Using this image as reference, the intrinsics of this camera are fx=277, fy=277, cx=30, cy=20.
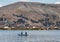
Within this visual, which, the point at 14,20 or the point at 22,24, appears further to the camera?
the point at 14,20

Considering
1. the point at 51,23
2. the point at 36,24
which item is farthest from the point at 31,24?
the point at 51,23

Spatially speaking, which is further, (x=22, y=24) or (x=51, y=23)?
(x=51, y=23)

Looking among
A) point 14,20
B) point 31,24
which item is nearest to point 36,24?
point 31,24

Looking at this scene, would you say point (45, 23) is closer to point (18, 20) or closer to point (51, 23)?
point (51, 23)

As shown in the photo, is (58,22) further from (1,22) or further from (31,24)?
(1,22)

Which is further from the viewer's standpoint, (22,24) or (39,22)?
(39,22)

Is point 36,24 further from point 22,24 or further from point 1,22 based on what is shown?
point 1,22

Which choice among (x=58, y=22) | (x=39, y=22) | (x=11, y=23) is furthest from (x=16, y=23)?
(x=58, y=22)
